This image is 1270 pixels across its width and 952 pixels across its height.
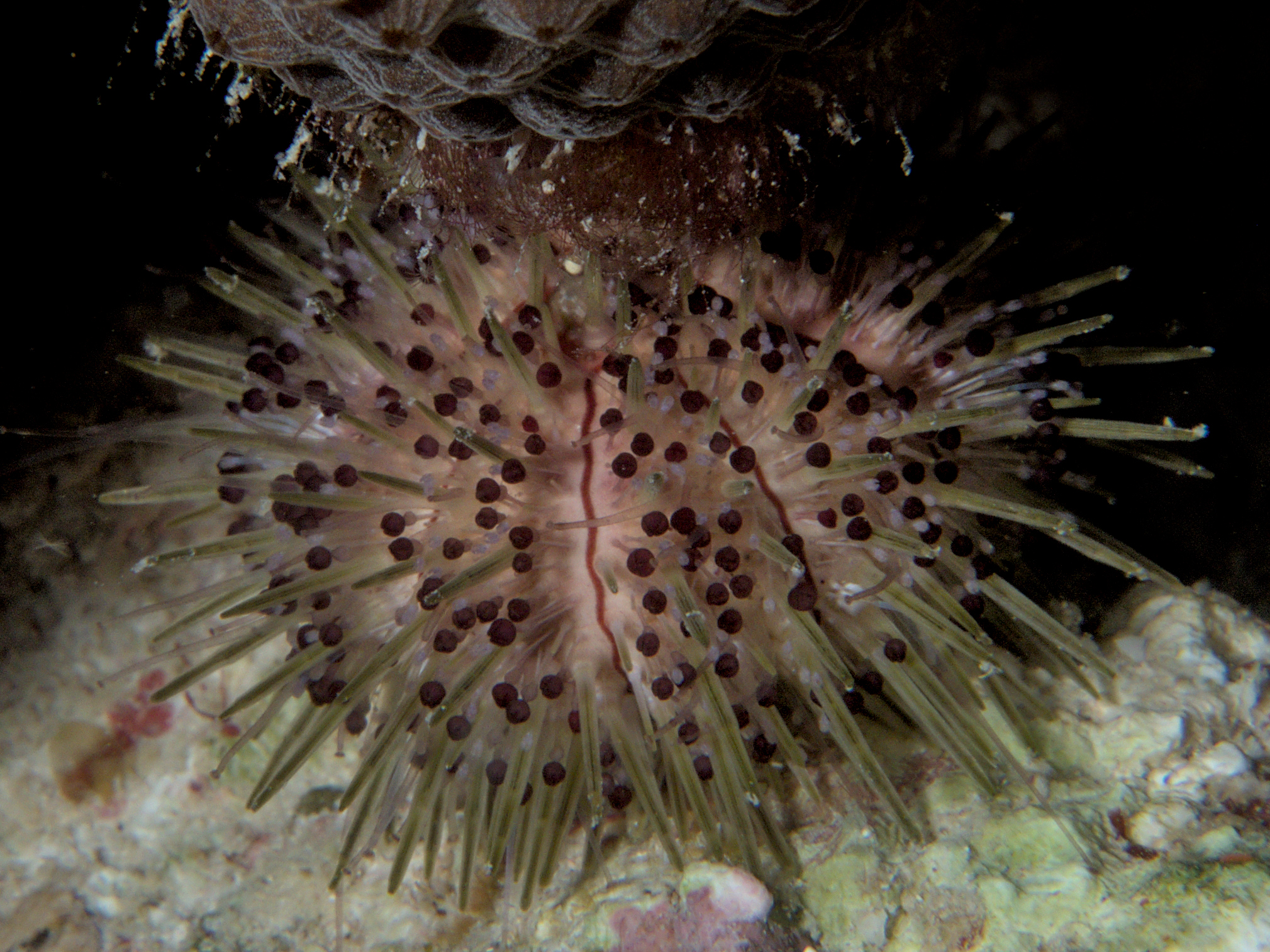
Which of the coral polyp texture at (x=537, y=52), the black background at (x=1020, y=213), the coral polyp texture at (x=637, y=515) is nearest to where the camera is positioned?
the coral polyp texture at (x=537, y=52)

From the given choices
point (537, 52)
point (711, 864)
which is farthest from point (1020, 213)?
point (711, 864)

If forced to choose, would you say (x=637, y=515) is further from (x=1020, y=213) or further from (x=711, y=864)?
(x=1020, y=213)

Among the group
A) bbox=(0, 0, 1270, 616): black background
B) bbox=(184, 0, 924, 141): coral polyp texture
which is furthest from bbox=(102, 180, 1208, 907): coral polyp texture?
bbox=(0, 0, 1270, 616): black background

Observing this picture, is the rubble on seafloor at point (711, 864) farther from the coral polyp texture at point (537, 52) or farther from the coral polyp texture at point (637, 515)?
the coral polyp texture at point (537, 52)

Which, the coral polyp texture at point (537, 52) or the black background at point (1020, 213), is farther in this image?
the black background at point (1020, 213)

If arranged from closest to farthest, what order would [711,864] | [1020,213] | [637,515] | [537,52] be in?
[537,52], [637,515], [711,864], [1020,213]

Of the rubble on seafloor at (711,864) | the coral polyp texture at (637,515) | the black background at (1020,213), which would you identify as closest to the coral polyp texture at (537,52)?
the coral polyp texture at (637,515)

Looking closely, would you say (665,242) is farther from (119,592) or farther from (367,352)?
(119,592)
